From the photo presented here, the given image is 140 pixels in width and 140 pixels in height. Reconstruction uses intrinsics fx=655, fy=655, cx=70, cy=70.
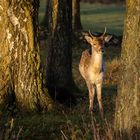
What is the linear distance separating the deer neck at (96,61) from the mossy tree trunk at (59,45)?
2.16 m

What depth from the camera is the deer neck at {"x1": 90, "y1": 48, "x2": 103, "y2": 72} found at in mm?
15658

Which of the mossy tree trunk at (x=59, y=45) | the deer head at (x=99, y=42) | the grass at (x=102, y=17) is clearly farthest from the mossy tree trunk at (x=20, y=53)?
the grass at (x=102, y=17)

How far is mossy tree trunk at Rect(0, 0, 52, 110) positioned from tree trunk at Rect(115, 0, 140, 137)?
3.39m

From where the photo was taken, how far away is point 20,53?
521 inches

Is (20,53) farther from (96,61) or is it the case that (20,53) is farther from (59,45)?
(59,45)

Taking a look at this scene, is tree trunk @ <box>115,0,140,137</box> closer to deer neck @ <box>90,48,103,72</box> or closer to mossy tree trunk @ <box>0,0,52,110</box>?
mossy tree trunk @ <box>0,0,52,110</box>

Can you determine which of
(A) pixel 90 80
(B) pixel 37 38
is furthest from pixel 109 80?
(B) pixel 37 38

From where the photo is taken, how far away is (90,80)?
1616cm

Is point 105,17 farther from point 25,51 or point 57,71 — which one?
point 25,51

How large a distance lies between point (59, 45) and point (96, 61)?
2365mm

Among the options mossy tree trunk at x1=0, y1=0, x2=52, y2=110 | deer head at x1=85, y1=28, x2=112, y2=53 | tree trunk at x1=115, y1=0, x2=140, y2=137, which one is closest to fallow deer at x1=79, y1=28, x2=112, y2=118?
deer head at x1=85, y1=28, x2=112, y2=53

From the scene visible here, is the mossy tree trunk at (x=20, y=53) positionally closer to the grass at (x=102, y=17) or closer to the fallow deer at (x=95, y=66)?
the fallow deer at (x=95, y=66)

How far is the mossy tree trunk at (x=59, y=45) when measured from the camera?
17.9 metres

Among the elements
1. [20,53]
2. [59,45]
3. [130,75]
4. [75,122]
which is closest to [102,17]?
[59,45]
